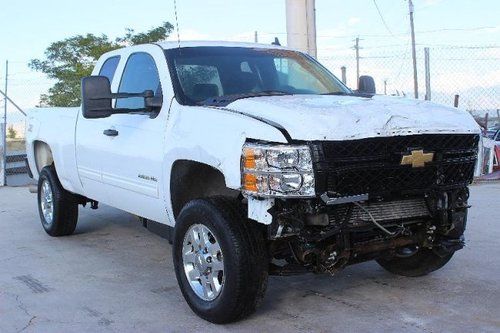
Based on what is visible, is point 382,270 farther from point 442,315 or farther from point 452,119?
point 452,119

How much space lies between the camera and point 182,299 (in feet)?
16.1

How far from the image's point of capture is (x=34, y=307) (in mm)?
4805

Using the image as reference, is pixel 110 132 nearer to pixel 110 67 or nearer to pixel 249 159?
pixel 110 67

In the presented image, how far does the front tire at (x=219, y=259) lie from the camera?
400 cm

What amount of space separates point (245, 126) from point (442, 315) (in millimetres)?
1938

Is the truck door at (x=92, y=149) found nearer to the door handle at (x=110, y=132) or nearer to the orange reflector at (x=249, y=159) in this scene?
the door handle at (x=110, y=132)

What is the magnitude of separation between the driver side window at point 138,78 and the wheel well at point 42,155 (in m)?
2.05

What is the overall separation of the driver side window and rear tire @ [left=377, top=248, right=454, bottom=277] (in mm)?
2447

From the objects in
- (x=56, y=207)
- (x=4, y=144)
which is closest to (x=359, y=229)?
(x=56, y=207)

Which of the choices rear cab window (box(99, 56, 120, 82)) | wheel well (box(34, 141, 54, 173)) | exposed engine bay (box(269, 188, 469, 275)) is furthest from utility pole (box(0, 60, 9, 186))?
exposed engine bay (box(269, 188, 469, 275))

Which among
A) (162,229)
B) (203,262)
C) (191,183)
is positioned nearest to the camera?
(203,262)

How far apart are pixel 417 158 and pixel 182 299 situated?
213 centimetres

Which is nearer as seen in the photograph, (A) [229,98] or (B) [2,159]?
(A) [229,98]

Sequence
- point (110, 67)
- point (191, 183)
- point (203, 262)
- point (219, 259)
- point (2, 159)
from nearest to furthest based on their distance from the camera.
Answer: point (219, 259) < point (203, 262) < point (191, 183) < point (110, 67) < point (2, 159)
